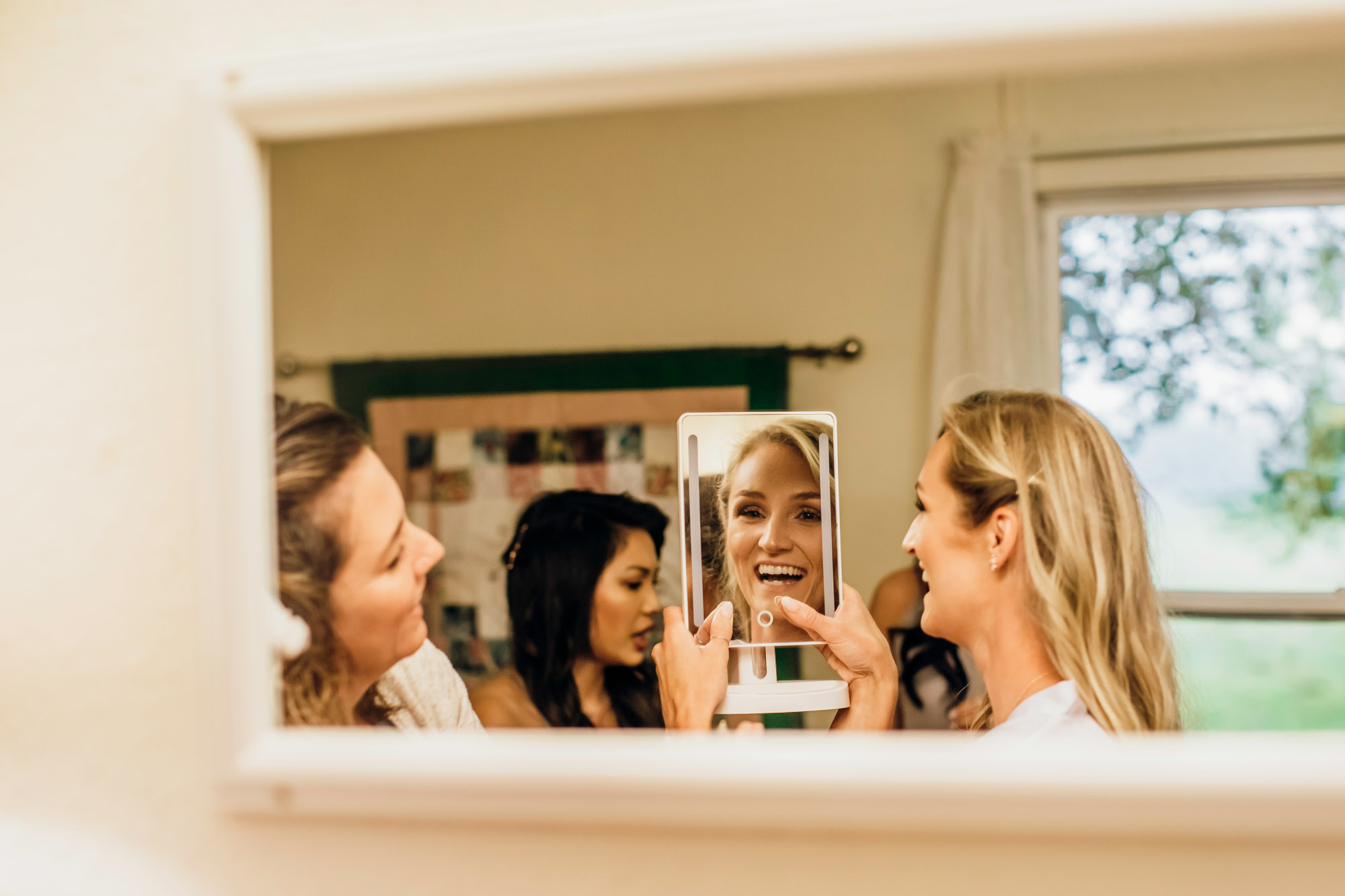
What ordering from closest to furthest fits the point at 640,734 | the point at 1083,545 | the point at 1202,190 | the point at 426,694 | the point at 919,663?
the point at 640,734, the point at 1083,545, the point at 426,694, the point at 919,663, the point at 1202,190

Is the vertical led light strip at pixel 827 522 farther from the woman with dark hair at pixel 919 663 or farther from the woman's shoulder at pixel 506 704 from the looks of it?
the woman's shoulder at pixel 506 704

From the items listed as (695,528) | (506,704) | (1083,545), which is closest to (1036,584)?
(1083,545)

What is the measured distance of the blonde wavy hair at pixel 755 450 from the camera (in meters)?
0.77

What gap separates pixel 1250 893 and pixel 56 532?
2.62ft

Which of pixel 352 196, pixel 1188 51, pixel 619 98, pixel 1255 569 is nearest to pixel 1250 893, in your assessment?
pixel 1188 51

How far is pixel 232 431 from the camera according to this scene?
1.79 feet

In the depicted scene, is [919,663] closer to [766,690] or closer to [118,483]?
[766,690]

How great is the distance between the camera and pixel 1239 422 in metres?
1.31

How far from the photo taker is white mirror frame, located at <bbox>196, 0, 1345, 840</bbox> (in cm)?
47

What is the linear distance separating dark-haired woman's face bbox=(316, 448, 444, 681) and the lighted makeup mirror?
24 cm

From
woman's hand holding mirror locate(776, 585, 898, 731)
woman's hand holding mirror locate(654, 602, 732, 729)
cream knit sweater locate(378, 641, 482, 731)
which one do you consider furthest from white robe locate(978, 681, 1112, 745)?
cream knit sweater locate(378, 641, 482, 731)

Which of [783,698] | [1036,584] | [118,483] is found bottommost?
[783,698]

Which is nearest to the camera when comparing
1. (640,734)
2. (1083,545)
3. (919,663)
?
(640,734)

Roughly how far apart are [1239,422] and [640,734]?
3.97ft
